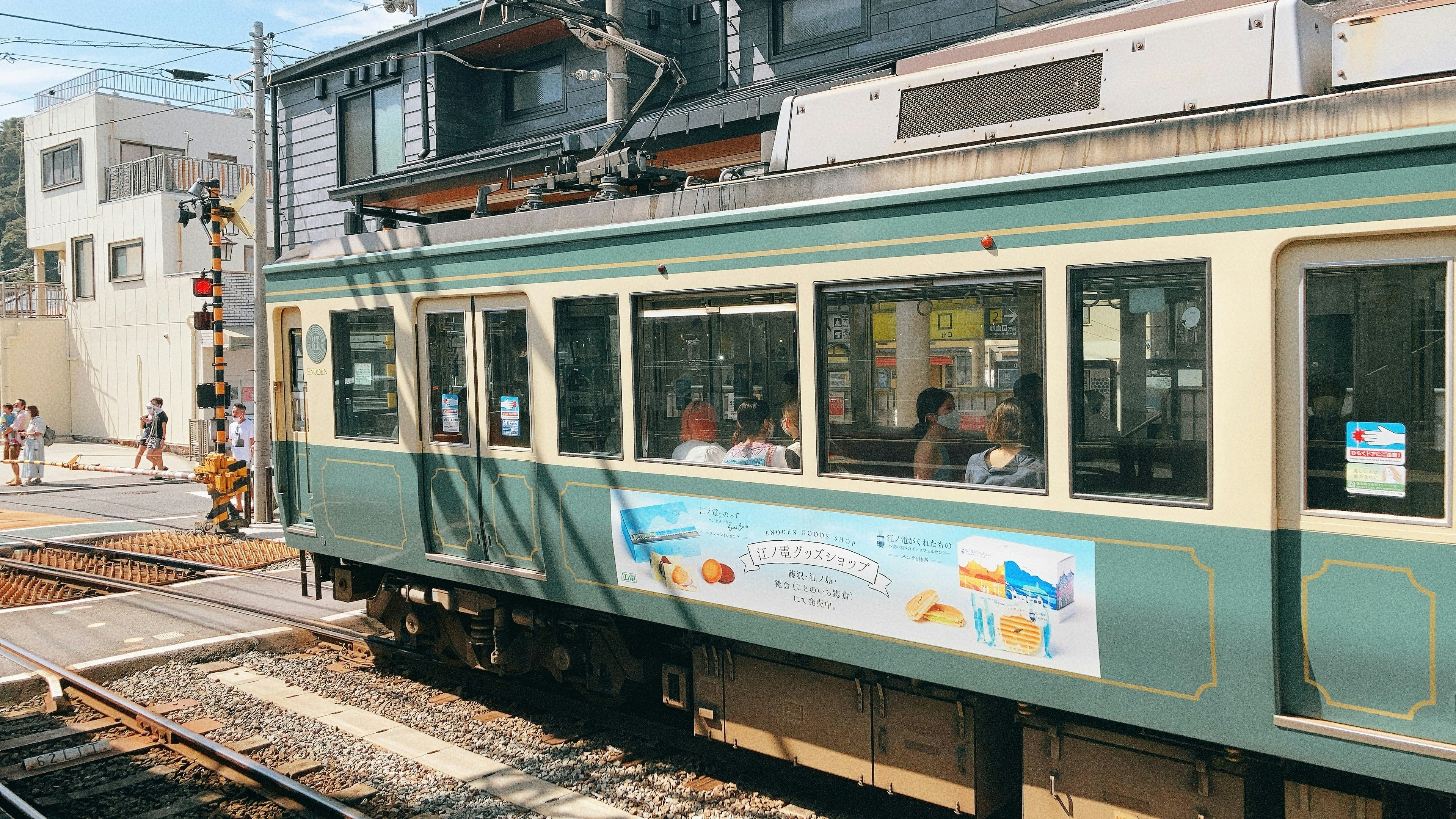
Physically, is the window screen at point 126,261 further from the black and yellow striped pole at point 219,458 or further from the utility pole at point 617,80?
the utility pole at point 617,80

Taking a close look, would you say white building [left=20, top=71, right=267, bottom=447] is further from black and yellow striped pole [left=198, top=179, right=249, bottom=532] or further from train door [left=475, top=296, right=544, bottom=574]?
train door [left=475, top=296, right=544, bottom=574]

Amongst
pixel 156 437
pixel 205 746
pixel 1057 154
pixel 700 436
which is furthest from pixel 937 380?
pixel 156 437

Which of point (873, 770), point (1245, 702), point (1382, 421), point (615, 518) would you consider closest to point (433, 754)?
point (615, 518)

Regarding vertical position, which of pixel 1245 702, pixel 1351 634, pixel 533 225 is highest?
pixel 533 225

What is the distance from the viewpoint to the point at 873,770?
514 cm

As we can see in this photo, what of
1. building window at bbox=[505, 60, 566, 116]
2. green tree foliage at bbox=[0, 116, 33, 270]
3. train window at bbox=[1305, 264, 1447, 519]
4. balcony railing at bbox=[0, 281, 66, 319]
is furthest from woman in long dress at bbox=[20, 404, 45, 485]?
green tree foliage at bbox=[0, 116, 33, 270]

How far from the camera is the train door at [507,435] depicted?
6246mm

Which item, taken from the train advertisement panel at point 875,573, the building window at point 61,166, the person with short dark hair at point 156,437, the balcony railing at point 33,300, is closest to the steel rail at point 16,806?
the train advertisement panel at point 875,573

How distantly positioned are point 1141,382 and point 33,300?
37.0m

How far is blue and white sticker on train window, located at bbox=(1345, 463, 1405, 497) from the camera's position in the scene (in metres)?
3.51

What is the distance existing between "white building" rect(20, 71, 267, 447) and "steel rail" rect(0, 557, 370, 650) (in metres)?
16.1

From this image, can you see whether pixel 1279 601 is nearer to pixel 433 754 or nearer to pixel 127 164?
pixel 433 754

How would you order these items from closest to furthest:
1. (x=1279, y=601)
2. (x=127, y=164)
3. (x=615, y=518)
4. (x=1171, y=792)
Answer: (x=1279, y=601) < (x=1171, y=792) < (x=615, y=518) < (x=127, y=164)

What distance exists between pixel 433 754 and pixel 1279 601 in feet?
14.9
